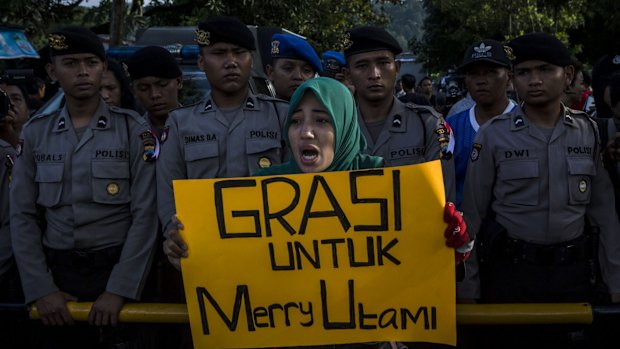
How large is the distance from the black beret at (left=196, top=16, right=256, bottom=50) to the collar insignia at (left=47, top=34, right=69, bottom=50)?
642mm

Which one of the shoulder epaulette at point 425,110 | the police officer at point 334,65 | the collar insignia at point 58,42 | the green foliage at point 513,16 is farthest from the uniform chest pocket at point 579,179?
the green foliage at point 513,16

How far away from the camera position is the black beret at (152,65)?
15.6ft

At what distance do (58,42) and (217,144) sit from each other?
0.91 metres

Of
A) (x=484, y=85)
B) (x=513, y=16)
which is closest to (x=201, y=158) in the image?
(x=484, y=85)

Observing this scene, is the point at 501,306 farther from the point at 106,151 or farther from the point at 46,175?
the point at 46,175

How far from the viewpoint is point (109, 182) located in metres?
3.44

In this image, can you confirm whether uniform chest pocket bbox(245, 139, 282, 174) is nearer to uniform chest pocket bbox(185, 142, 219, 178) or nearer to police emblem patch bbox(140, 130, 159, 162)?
uniform chest pocket bbox(185, 142, 219, 178)

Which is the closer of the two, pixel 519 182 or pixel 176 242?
pixel 176 242

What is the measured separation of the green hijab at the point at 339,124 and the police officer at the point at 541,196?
897mm

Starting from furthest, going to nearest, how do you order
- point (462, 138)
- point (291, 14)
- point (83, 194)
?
1. point (291, 14)
2. point (462, 138)
3. point (83, 194)

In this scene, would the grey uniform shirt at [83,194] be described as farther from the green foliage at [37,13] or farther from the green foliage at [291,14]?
the green foliage at [37,13]

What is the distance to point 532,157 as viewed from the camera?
3.52m

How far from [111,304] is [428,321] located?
4.44 ft

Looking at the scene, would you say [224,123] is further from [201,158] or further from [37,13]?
[37,13]
